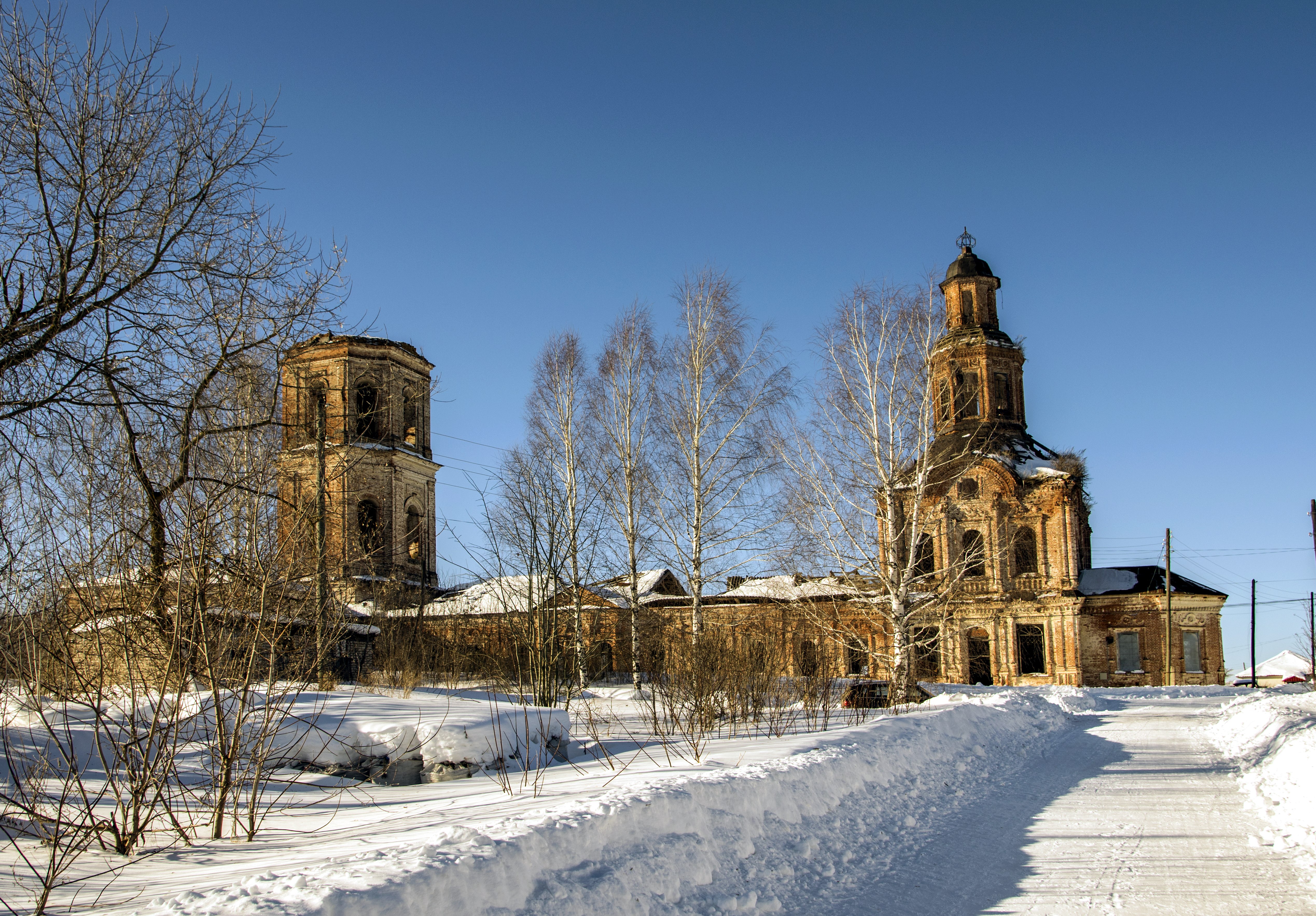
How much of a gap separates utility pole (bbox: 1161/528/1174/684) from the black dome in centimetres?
1441

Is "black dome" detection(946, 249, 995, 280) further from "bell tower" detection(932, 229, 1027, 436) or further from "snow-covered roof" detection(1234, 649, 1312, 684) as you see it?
"snow-covered roof" detection(1234, 649, 1312, 684)

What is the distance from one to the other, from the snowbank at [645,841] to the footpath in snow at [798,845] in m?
0.02

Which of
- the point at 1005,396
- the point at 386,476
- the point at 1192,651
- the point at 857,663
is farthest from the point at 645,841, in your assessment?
the point at 1192,651

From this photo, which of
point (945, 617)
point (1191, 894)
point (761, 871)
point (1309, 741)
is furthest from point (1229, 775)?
point (945, 617)

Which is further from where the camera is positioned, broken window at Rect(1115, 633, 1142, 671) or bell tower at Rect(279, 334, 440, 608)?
broken window at Rect(1115, 633, 1142, 671)

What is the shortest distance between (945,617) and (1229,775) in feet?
39.5

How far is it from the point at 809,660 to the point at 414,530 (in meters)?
26.9

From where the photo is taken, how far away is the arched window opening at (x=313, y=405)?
1148 centimetres

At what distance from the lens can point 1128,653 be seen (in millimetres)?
37188

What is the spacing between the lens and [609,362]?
24.6m

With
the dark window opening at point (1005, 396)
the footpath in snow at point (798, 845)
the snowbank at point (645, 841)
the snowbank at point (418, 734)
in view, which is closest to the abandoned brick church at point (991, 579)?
the dark window opening at point (1005, 396)

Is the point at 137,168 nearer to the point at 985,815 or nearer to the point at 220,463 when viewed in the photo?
the point at 220,463

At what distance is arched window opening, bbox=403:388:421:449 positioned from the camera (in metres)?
38.7

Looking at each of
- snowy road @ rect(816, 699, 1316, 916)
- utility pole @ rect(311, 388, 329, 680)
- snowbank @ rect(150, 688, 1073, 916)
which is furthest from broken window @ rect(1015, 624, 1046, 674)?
snowbank @ rect(150, 688, 1073, 916)
